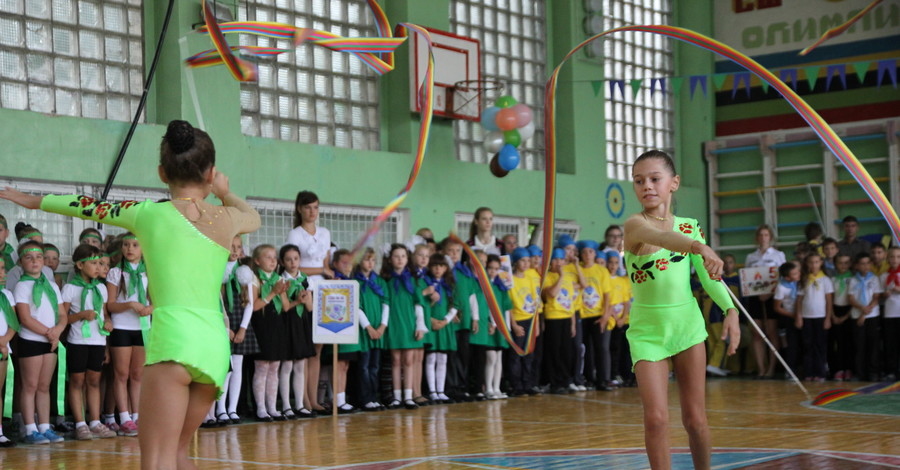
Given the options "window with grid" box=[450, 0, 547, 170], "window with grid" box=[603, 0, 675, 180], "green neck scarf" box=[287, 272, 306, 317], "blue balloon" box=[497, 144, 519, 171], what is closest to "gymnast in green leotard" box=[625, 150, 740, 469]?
"green neck scarf" box=[287, 272, 306, 317]

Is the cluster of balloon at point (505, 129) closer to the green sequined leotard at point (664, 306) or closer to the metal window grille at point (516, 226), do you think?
the metal window grille at point (516, 226)

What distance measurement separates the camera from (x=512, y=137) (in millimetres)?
13406

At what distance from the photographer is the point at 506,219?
49.1ft

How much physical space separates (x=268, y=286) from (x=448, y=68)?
4.92 m

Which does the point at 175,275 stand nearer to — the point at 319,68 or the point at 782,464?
the point at 782,464

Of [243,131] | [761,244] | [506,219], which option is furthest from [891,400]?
[243,131]

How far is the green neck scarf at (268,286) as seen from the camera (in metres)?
9.58

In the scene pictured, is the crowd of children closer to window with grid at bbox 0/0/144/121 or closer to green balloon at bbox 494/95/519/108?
window with grid at bbox 0/0/144/121

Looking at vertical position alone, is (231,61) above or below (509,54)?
below

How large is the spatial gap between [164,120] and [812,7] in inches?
459

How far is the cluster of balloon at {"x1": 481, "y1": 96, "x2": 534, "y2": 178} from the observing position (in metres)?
13.2

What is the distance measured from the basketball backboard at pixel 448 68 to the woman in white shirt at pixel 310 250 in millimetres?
3331

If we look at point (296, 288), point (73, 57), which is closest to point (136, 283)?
point (296, 288)

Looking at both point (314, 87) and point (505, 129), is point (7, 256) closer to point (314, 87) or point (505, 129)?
point (314, 87)
